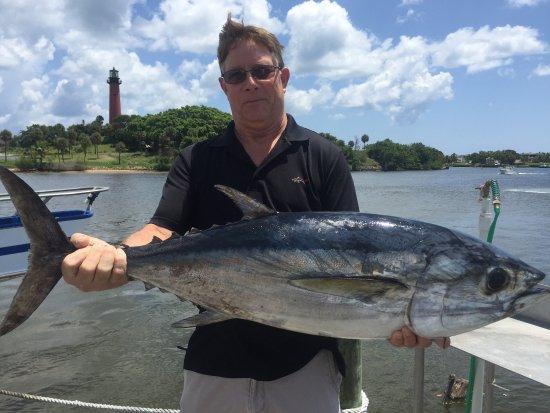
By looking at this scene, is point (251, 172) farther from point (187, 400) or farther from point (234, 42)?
point (187, 400)

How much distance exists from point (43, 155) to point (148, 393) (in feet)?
302

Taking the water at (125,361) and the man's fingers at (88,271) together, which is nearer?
the man's fingers at (88,271)

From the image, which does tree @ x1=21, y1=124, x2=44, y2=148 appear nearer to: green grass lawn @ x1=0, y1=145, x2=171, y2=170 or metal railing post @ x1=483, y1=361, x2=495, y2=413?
green grass lawn @ x1=0, y1=145, x2=171, y2=170

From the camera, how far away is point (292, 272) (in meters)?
2.33

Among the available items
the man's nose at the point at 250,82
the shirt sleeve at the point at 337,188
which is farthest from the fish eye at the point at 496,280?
the man's nose at the point at 250,82

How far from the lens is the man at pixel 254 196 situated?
8.92 ft

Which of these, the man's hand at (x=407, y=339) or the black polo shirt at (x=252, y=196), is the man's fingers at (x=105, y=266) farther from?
the man's hand at (x=407, y=339)

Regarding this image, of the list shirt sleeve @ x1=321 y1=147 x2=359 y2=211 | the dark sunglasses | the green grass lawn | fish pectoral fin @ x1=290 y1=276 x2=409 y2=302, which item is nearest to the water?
shirt sleeve @ x1=321 y1=147 x2=359 y2=211

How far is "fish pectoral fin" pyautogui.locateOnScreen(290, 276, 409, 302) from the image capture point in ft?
7.20

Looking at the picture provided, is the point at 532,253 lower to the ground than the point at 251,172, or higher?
lower

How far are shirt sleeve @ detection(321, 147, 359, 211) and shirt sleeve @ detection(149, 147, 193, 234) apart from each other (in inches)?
31.0

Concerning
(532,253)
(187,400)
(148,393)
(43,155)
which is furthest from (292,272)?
(43,155)

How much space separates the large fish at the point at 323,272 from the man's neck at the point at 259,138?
1.73ft

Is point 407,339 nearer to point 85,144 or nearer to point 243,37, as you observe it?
point 243,37
